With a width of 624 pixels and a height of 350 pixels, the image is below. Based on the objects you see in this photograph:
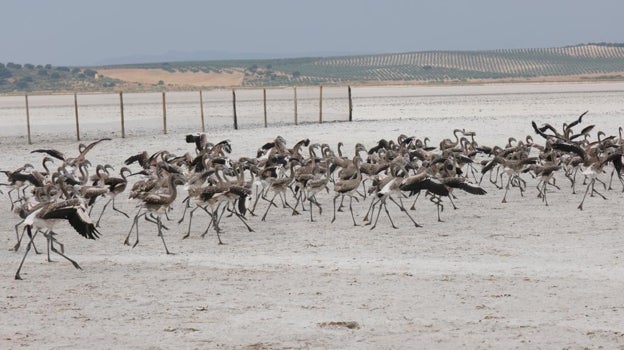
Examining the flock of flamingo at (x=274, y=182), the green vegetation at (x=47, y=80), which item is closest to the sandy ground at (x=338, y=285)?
the flock of flamingo at (x=274, y=182)

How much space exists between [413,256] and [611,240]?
329 centimetres

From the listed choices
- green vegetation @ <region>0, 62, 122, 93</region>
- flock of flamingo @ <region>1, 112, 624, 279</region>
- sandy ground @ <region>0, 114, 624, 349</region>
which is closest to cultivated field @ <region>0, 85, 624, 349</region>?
sandy ground @ <region>0, 114, 624, 349</region>

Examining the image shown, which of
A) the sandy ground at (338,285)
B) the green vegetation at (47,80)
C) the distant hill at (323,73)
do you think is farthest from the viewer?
the distant hill at (323,73)

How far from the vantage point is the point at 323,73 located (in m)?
175

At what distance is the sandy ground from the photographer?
12172 mm

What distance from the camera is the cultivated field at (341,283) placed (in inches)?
480

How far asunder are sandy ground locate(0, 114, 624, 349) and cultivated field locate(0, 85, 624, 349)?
3 cm

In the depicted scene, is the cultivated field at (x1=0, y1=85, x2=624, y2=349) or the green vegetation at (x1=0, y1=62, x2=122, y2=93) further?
the green vegetation at (x1=0, y1=62, x2=122, y2=93)

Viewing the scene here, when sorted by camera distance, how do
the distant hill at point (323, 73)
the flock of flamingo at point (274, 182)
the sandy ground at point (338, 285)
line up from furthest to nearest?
the distant hill at point (323, 73)
the flock of flamingo at point (274, 182)
the sandy ground at point (338, 285)

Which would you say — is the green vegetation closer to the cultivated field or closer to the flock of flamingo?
the flock of flamingo

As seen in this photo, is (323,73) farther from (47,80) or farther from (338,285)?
(338,285)

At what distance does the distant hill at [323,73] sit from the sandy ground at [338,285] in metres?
111

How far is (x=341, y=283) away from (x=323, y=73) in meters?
161

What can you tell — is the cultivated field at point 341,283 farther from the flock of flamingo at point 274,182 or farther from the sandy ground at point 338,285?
the flock of flamingo at point 274,182
